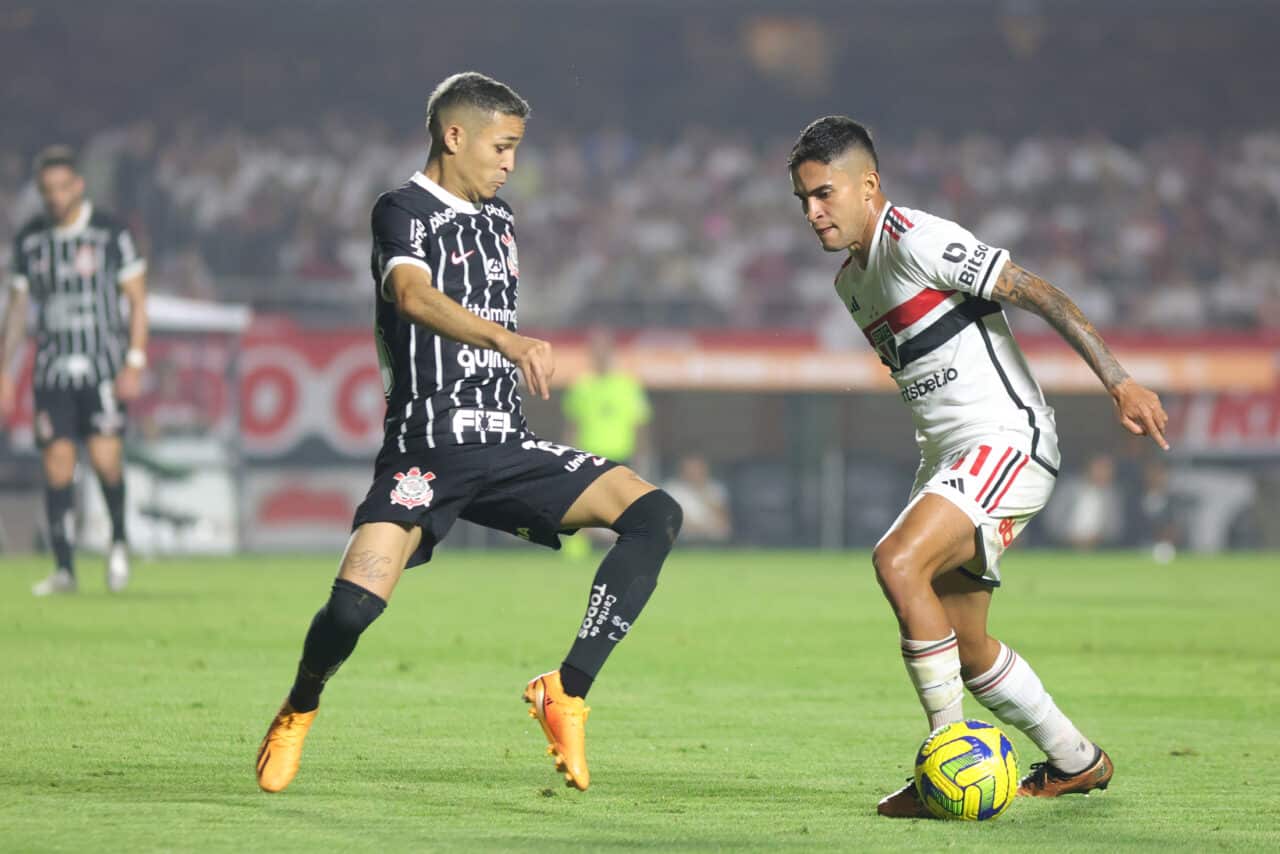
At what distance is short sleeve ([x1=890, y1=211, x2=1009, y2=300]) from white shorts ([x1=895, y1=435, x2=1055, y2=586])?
452mm

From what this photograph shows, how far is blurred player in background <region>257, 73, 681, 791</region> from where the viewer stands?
545 cm

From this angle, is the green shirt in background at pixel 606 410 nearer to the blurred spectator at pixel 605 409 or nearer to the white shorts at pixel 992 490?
the blurred spectator at pixel 605 409

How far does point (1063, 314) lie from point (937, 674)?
1.02m

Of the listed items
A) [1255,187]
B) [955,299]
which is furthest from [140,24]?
[955,299]

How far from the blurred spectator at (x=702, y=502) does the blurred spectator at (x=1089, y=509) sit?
12.3ft

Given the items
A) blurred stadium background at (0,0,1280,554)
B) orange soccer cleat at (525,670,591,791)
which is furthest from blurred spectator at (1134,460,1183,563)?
orange soccer cleat at (525,670,591,791)

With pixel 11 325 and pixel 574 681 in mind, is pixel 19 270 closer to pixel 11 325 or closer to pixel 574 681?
pixel 11 325

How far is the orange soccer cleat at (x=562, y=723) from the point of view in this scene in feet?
17.2

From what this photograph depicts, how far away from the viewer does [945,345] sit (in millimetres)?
5656

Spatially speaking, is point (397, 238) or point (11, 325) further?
point (11, 325)

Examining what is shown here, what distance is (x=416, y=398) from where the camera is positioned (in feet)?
18.5

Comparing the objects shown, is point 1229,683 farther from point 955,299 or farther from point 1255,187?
point 1255,187

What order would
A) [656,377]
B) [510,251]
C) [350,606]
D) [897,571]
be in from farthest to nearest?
[656,377], [510,251], [350,606], [897,571]

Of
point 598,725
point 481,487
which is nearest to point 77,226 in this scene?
point 598,725
